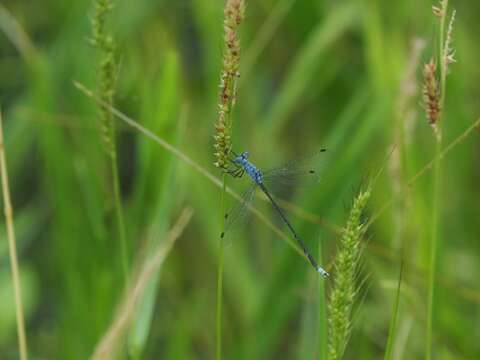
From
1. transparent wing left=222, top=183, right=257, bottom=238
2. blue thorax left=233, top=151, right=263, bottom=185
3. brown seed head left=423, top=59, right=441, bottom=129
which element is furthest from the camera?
blue thorax left=233, top=151, right=263, bottom=185

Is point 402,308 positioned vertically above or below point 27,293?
above

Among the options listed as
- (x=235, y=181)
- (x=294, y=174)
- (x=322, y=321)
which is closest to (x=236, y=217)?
(x=322, y=321)

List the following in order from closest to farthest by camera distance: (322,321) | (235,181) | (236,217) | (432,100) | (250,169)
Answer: (432,100), (322,321), (236,217), (250,169), (235,181)

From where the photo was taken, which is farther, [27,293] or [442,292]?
[27,293]

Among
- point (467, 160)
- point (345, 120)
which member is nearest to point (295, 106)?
point (467, 160)

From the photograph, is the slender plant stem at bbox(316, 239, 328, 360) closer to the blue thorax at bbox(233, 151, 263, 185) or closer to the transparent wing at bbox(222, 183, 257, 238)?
the transparent wing at bbox(222, 183, 257, 238)

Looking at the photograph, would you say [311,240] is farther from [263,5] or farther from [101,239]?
[263,5]

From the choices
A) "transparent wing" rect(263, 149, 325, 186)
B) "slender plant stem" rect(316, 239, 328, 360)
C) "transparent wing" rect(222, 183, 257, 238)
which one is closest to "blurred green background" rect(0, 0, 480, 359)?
"transparent wing" rect(263, 149, 325, 186)

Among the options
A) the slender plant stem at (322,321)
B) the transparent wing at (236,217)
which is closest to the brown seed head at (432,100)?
the slender plant stem at (322,321)

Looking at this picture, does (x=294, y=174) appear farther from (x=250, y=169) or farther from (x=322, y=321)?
(x=322, y=321)
